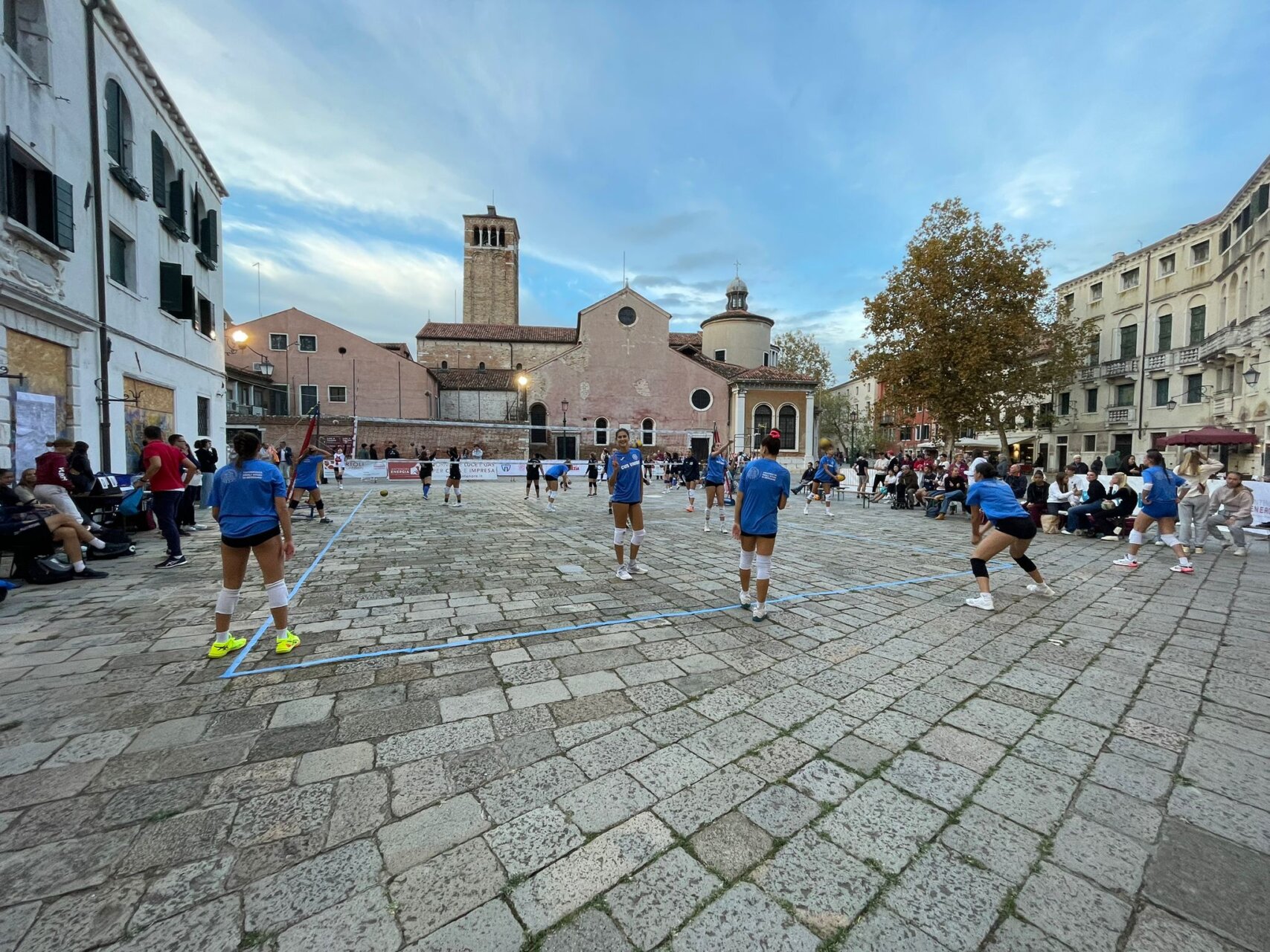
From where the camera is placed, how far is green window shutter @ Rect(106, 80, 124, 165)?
35.4 feet

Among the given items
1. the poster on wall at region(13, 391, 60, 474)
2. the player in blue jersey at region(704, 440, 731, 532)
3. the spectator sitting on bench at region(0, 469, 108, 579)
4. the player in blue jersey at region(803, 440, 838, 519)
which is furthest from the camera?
the player in blue jersey at region(803, 440, 838, 519)

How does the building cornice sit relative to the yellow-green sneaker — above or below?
above

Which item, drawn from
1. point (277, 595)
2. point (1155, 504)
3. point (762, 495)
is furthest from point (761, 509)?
point (1155, 504)

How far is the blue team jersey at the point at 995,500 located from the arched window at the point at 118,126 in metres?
16.6

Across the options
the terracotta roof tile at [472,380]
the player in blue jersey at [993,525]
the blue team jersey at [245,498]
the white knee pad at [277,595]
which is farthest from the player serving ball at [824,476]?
the terracotta roof tile at [472,380]

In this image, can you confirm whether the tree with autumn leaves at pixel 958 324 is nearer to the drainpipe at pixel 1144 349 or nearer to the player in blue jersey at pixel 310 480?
the drainpipe at pixel 1144 349

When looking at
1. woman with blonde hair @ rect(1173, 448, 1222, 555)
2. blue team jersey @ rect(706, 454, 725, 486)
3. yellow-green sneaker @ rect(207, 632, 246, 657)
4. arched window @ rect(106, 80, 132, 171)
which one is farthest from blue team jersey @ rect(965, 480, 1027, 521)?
arched window @ rect(106, 80, 132, 171)

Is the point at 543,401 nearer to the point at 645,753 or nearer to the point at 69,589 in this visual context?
the point at 69,589

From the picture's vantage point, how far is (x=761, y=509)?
201 inches

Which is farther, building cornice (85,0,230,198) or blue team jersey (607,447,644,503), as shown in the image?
building cornice (85,0,230,198)

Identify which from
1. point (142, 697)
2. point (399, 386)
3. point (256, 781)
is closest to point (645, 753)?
point (256, 781)

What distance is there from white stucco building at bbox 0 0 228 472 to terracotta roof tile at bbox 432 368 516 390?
2427cm

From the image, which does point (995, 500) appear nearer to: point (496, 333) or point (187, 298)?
point (187, 298)

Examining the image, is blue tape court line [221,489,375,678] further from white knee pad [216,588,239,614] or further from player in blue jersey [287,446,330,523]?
player in blue jersey [287,446,330,523]
